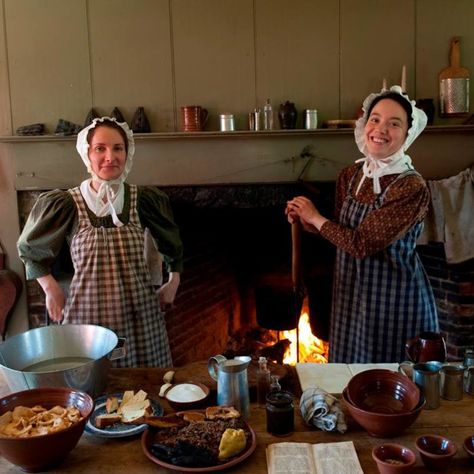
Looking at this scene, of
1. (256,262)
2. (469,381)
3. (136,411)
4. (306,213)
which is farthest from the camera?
(256,262)

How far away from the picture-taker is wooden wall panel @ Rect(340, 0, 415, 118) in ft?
9.14

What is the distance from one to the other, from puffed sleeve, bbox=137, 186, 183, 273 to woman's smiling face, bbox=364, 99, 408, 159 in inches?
33.3

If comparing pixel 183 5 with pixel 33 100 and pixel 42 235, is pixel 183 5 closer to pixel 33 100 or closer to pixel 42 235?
pixel 33 100

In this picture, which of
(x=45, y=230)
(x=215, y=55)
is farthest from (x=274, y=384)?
(x=215, y=55)

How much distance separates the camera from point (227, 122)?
2801 mm

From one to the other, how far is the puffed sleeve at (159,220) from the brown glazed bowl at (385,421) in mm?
1140

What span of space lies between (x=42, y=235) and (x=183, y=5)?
59.1 inches

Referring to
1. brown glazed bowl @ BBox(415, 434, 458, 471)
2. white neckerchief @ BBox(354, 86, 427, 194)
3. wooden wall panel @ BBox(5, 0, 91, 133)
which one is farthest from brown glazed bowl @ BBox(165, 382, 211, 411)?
wooden wall panel @ BBox(5, 0, 91, 133)

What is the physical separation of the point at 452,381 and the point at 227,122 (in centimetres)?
178

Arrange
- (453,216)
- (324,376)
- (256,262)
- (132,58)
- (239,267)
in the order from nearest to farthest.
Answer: (324,376)
(453,216)
(132,58)
(256,262)
(239,267)

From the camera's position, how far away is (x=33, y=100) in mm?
2881

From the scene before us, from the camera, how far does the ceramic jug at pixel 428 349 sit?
153 centimetres

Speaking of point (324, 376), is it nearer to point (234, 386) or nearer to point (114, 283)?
point (234, 386)

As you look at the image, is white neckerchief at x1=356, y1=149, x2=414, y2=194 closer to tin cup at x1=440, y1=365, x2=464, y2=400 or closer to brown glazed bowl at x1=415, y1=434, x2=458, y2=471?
tin cup at x1=440, y1=365, x2=464, y2=400
